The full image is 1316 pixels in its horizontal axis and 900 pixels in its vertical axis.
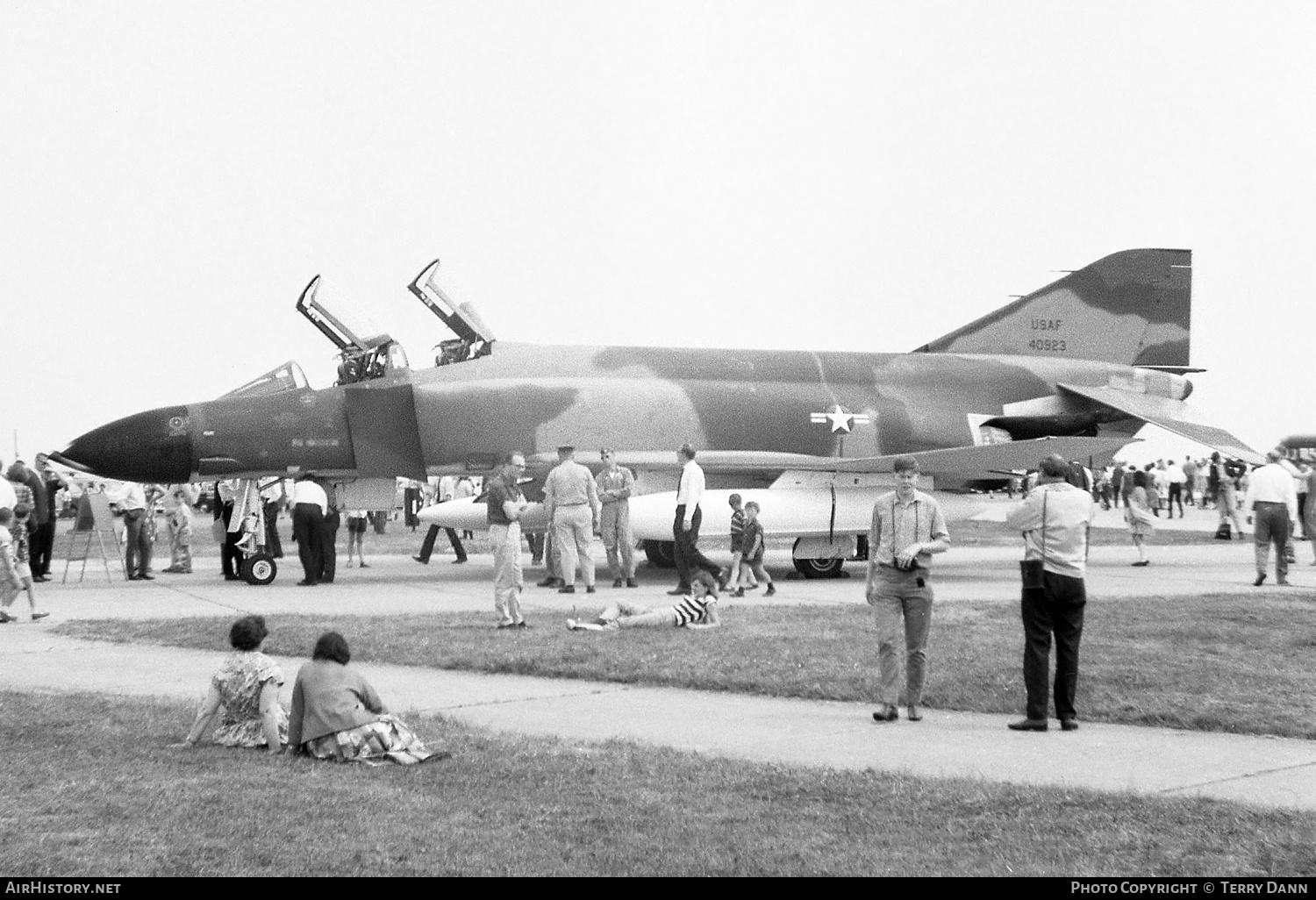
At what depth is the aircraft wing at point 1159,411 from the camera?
20.2 meters

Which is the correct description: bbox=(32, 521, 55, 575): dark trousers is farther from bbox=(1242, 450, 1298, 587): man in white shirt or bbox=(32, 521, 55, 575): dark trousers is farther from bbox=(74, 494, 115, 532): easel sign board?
bbox=(1242, 450, 1298, 587): man in white shirt

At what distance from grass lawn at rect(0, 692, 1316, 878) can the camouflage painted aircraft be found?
1069 cm

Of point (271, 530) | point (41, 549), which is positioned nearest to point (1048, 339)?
point (271, 530)

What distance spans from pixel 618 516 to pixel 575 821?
11.2 m

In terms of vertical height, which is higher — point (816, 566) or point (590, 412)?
point (590, 412)

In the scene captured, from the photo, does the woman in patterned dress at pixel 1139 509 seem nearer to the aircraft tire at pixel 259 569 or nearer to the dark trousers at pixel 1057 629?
the aircraft tire at pixel 259 569

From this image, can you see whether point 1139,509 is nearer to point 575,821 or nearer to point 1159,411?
point 1159,411

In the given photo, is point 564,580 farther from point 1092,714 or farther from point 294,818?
point 294,818

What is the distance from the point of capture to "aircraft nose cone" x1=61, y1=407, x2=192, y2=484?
16.4 meters

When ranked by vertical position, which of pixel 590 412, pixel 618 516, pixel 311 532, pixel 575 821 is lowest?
pixel 575 821

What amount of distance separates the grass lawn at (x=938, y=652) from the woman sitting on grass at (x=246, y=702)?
2.88 meters

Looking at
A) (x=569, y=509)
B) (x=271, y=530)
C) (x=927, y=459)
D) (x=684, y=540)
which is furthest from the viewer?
(x=271, y=530)

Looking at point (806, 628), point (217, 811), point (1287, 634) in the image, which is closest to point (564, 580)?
point (806, 628)

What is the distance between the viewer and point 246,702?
7008 mm
